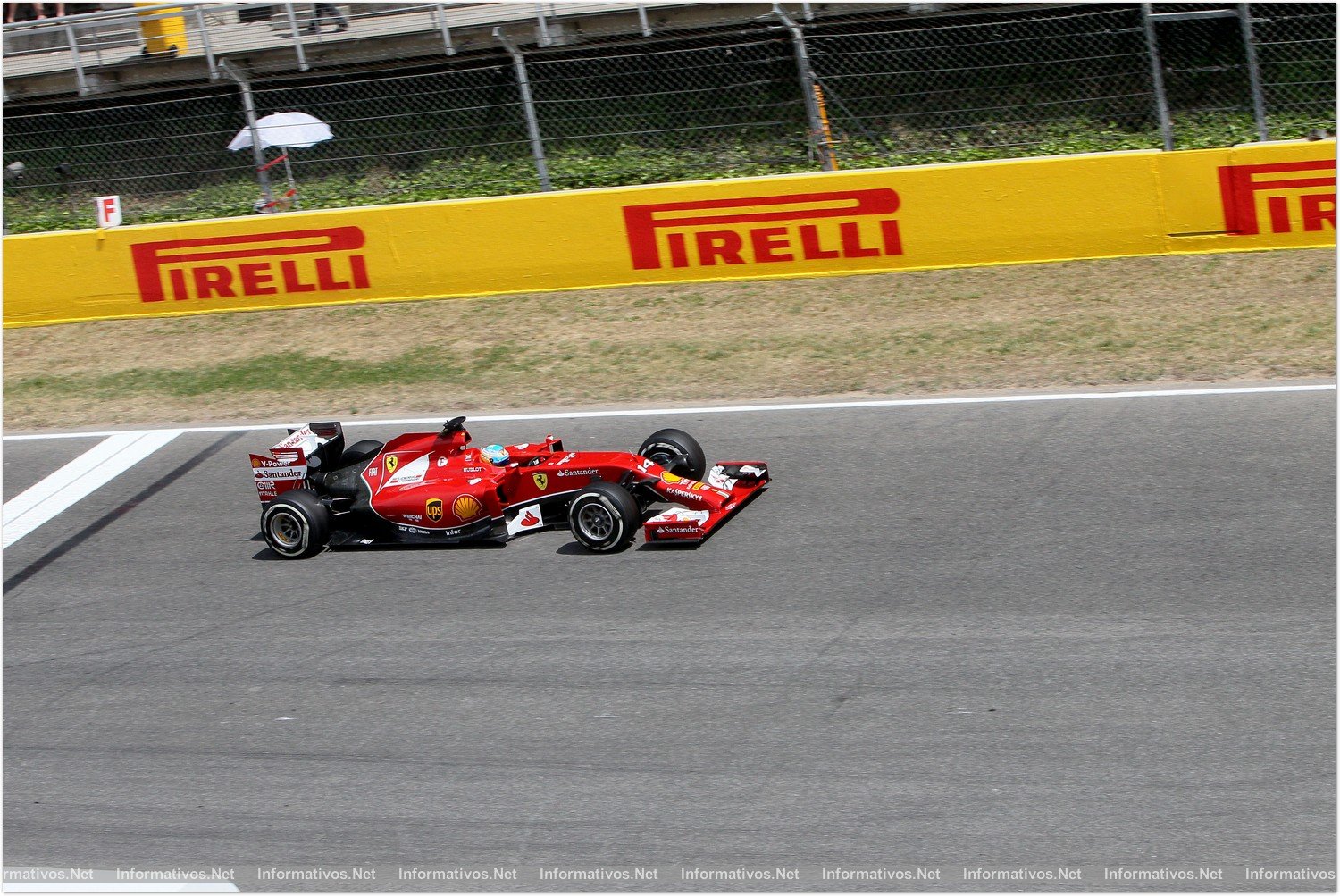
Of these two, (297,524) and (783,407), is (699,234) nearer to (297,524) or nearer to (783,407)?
(783,407)

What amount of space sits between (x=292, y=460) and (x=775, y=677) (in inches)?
158

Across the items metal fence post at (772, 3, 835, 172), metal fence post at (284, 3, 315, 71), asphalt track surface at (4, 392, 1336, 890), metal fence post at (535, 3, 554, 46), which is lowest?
asphalt track surface at (4, 392, 1336, 890)

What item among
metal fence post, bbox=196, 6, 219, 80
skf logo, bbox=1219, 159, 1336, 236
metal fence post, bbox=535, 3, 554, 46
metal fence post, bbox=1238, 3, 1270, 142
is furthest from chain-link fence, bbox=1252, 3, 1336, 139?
metal fence post, bbox=196, 6, 219, 80

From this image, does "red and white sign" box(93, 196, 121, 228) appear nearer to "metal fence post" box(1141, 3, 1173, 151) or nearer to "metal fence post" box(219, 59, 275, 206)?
"metal fence post" box(219, 59, 275, 206)

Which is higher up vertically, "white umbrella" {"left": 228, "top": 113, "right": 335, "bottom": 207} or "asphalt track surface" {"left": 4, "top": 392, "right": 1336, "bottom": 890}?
"white umbrella" {"left": 228, "top": 113, "right": 335, "bottom": 207}

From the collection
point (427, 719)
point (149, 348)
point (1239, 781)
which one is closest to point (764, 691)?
point (427, 719)

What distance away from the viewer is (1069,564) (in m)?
Result: 7.59

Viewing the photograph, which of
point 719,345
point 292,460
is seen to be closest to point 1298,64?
point 719,345

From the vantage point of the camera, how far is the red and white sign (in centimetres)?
1511

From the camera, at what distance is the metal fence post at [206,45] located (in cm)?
1939

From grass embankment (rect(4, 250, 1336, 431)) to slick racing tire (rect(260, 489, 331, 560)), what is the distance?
3040 millimetres

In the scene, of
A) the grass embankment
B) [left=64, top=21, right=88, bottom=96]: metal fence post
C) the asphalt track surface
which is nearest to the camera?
the asphalt track surface

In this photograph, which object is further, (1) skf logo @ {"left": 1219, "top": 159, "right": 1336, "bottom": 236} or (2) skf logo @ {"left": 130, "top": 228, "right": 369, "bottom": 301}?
(2) skf logo @ {"left": 130, "top": 228, "right": 369, "bottom": 301}

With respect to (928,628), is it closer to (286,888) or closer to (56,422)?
(286,888)
